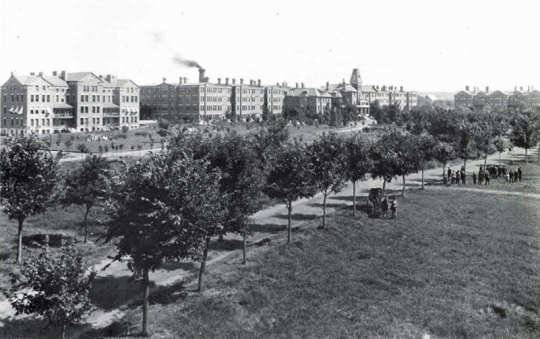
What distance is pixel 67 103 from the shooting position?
264ft

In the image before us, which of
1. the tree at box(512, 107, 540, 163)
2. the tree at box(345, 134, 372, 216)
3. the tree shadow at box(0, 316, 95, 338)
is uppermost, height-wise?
the tree at box(512, 107, 540, 163)

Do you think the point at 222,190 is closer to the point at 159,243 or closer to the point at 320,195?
the point at 159,243

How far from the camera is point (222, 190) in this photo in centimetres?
2198

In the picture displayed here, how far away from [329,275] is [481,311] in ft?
19.6

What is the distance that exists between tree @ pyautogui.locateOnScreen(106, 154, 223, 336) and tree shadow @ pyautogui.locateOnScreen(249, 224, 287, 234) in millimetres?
11324

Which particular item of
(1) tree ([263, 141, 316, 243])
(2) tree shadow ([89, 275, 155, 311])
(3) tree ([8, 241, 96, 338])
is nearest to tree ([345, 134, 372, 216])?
(1) tree ([263, 141, 316, 243])

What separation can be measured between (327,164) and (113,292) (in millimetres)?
13573

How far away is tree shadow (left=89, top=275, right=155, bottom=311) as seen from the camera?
18172mm

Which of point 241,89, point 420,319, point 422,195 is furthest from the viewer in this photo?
point 241,89

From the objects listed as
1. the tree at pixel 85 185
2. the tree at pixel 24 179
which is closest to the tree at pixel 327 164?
the tree at pixel 85 185

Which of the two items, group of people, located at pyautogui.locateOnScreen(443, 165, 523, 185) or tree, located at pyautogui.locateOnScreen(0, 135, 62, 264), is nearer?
tree, located at pyautogui.locateOnScreen(0, 135, 62, 264)

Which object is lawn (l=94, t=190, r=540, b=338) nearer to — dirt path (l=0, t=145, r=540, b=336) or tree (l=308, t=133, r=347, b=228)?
dirt path (l=0, t=145, r=540, b=336)

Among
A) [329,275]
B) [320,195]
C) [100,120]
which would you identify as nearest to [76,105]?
[100,120]

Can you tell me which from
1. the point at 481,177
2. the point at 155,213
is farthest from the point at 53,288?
the point at 481,177
